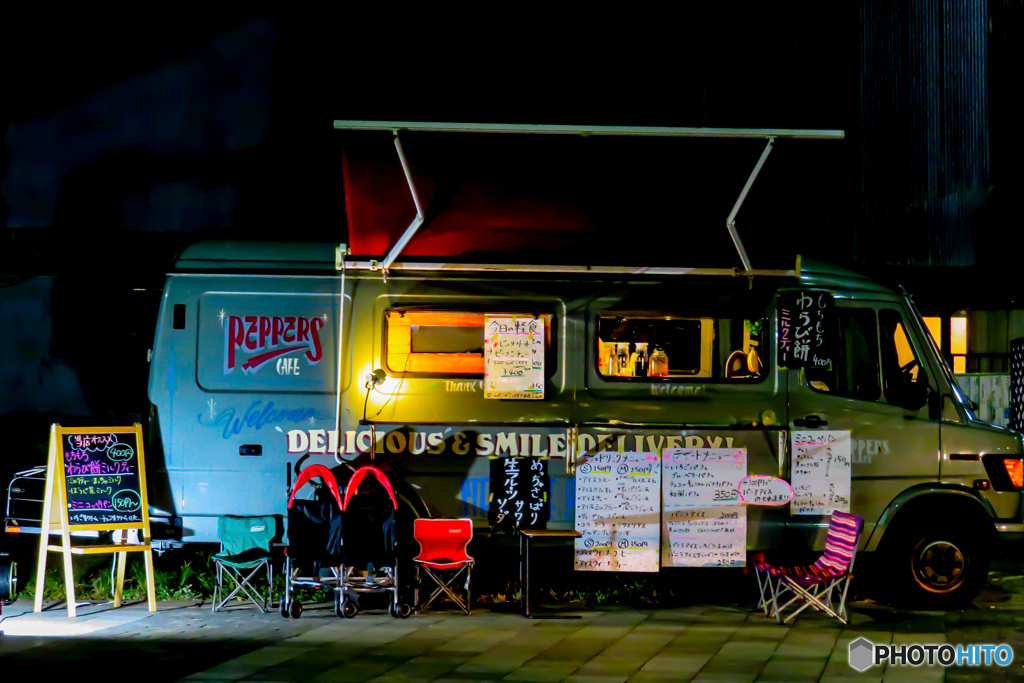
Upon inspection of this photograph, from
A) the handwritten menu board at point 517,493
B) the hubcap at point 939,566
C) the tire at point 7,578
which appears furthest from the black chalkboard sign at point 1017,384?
the tire at point 7,578

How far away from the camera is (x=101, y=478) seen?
28.1 ft

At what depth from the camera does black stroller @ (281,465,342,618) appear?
27.2ft

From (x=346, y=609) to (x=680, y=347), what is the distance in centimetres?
353

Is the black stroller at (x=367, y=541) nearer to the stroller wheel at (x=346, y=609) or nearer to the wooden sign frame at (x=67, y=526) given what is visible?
the stroller wheel at (x=346, y=609)

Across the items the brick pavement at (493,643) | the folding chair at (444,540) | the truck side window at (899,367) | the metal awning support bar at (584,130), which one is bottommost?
the brick pavement at (493,643)

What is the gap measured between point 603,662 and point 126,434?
4.38 meters

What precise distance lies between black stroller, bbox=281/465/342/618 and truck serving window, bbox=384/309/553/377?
122cm

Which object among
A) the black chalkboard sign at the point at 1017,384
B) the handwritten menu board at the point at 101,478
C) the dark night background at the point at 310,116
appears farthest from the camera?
the black chalkboard sign at the point at 1017,384

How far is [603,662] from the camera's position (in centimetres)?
700

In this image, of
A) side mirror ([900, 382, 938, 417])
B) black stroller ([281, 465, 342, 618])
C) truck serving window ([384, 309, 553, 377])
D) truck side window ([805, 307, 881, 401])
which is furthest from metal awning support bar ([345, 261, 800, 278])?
black stroller ([281, 465, 342, 618])

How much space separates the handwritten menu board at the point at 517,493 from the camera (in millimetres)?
8711

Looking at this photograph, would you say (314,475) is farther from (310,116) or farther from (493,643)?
(310,116)

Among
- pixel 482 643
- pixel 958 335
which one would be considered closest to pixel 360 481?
pixel 482 643

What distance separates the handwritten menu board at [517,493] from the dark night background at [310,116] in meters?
3.77
